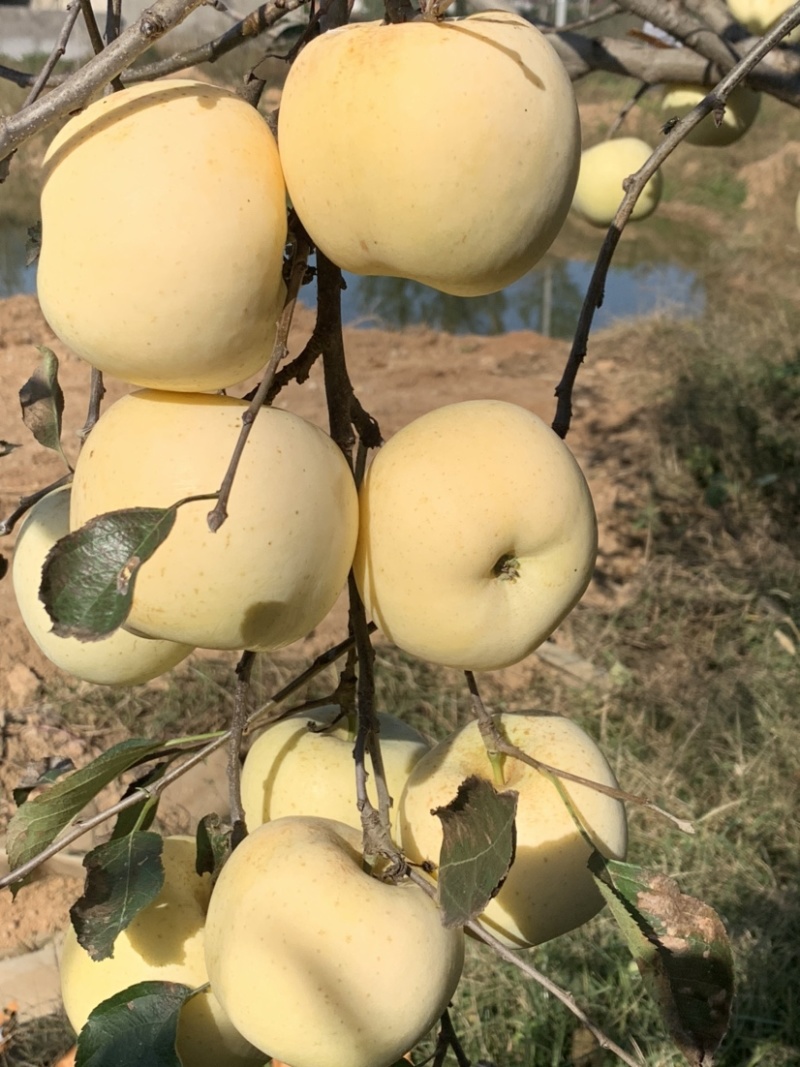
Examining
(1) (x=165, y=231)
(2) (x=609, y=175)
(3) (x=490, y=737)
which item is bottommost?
(2) (x=609, y=175)

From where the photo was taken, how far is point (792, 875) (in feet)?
7.69

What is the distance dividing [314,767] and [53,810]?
0.19m

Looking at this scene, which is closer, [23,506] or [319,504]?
[319,504]

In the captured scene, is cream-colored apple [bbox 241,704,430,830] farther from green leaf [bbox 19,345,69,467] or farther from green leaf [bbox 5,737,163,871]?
green leaf [bbox 19,345,69,467]

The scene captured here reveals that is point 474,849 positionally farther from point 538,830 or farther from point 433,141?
point 433,141

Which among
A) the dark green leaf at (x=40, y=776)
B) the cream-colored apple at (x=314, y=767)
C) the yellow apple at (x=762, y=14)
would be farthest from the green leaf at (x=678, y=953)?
the yellow apple at (x=762, y=14)

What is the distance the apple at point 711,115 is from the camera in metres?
1.83

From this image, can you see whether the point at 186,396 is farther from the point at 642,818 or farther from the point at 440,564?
the point at 642,818

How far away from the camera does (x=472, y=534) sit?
650mm

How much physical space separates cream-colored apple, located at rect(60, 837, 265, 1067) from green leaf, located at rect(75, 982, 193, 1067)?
0.11ft

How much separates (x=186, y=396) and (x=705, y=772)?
2.34 m

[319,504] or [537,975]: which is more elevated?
[319,504]

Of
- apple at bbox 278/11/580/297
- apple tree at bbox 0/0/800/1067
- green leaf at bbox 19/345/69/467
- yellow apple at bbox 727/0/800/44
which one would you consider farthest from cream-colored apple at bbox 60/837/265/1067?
yellow apple at bbox 727/0/800/44

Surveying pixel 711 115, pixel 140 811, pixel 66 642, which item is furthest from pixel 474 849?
pixel 711 115
